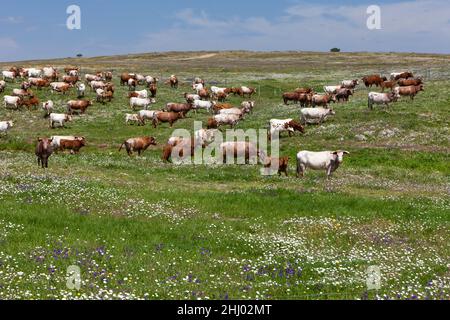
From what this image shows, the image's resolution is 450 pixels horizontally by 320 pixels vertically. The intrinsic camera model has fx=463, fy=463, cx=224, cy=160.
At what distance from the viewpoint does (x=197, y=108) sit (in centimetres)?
5841

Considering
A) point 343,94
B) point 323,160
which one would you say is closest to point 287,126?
point 323,160

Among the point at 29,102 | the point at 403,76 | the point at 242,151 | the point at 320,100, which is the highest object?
the point at 403,76

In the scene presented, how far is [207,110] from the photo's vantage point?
191 ft

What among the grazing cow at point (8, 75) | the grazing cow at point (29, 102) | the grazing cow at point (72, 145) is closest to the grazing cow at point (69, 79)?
the grazing cow at point (8, 75)

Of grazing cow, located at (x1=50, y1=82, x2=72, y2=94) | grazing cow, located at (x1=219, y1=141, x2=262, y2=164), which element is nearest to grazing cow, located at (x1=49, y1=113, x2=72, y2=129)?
grazing cow, located at (x1=50, y1=82, x2=72, y2=94)

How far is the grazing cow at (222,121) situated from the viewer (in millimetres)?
48688

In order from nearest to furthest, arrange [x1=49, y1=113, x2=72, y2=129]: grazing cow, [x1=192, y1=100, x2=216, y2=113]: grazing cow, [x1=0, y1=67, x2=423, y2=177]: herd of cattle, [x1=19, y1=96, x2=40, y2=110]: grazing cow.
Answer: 1. [x1=0, y1=67, x2=423, y2=177]: herd of cattle
2. [x1=49, y1=113, x2=72, y2=129]: grazing cow
3. [x1=19, y1=96, x2=40, y2=110]: grazing cow
4. [x1=192, y1=100, x2=216, y2=113]: grazing cow

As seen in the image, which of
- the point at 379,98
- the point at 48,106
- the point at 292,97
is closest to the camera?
the point at 379,98

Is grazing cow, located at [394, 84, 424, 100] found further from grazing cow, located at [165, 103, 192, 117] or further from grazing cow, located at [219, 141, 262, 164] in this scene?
grazing cow, located at [219, 141, 262, 164]

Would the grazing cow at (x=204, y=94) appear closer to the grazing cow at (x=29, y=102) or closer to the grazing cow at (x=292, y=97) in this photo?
the grazing cow at (x=292, y=97)

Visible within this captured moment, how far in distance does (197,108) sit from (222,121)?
10.3 meters

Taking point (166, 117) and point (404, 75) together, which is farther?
point (404, 75)

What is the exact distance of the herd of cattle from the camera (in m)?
30.7

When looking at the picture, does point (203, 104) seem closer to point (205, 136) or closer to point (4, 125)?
point (205, 136)
